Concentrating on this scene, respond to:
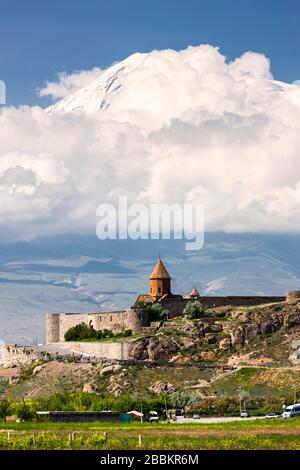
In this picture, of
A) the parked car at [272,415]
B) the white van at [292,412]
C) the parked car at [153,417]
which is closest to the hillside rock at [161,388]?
the parked car at [153,417]

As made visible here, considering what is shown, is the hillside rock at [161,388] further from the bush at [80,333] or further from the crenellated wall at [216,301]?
the bush at [80,333]

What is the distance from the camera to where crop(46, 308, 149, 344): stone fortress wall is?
114 m

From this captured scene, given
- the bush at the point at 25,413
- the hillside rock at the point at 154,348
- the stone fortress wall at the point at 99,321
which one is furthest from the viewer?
the stone fortress wall at the point at 99,321

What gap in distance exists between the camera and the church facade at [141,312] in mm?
114812

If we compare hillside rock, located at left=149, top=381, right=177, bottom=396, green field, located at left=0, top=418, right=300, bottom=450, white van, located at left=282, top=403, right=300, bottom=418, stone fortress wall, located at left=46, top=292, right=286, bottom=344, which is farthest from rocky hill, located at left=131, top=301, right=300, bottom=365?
green field, located at left=0, top=418, right=300, bottom=450

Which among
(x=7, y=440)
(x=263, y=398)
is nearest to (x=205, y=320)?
(x=263, y=398)

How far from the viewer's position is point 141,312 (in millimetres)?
114250

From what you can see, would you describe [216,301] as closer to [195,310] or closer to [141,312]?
[195,310]

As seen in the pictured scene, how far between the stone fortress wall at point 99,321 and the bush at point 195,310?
14.4 feet

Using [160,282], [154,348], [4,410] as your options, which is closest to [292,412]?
[4,410]

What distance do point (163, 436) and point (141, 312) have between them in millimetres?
54525

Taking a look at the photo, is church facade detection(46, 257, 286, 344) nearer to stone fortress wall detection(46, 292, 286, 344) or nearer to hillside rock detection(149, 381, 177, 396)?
stone fortress wall detection(46, 292, 286, 344)

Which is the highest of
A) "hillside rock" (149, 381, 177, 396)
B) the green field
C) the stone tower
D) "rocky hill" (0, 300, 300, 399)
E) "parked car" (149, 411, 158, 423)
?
the stone tower
